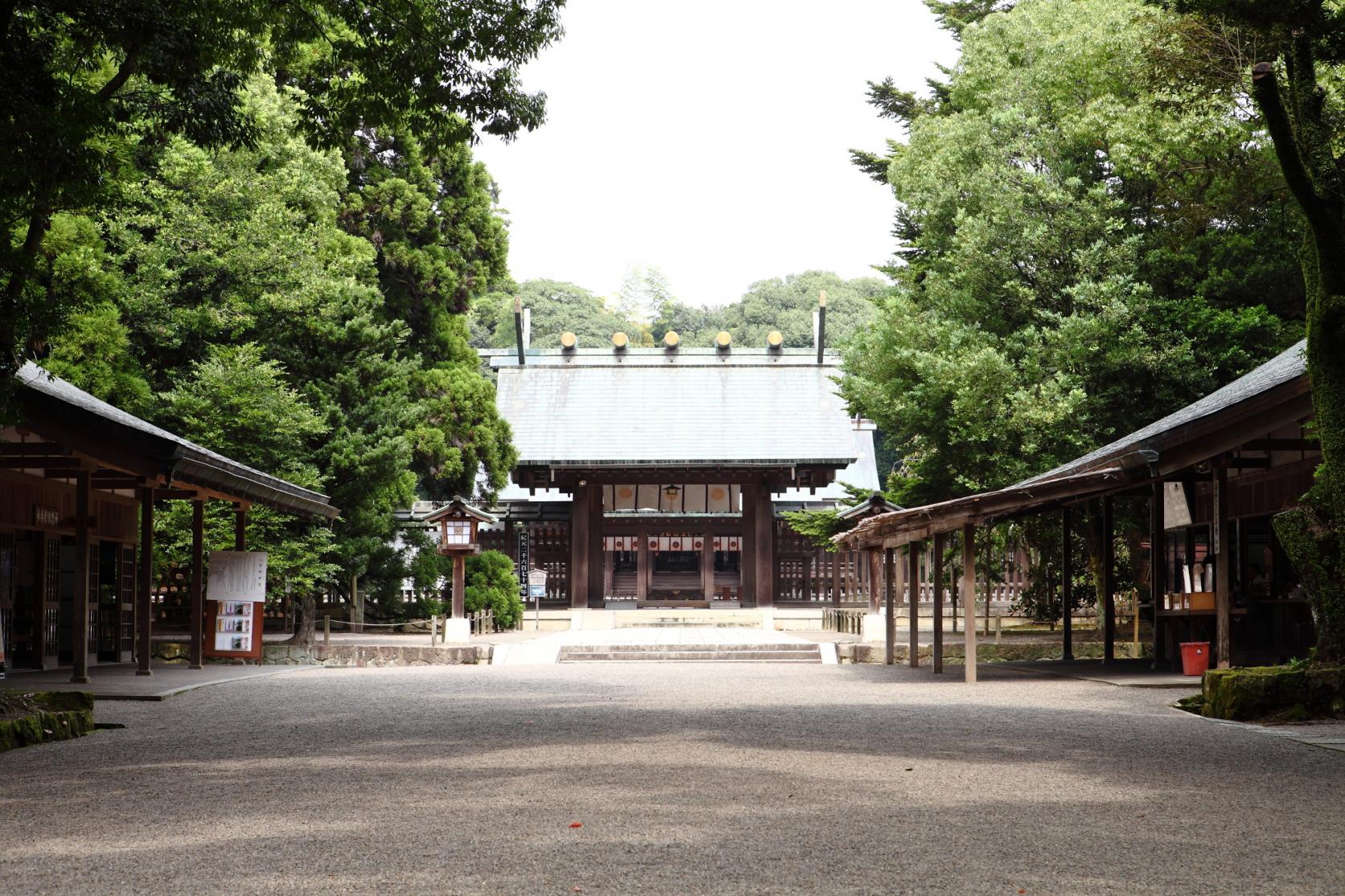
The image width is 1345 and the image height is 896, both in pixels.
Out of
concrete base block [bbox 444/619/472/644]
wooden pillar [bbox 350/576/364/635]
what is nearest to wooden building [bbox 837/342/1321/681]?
concrete base block [bbox 444/619/472/644]

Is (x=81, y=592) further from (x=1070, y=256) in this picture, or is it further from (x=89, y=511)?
(x=1070, y=256)

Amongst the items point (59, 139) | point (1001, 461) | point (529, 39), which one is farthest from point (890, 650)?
point (59, 139)

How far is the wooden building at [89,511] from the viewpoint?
40.7ft

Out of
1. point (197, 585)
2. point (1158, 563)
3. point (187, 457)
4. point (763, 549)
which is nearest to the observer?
point (187, 457)

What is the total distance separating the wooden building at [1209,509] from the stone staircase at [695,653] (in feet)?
7.33

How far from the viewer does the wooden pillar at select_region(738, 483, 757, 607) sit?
29734 mm

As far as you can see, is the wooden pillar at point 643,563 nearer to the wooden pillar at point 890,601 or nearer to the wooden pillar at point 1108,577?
the wooden pillar at point 890,601

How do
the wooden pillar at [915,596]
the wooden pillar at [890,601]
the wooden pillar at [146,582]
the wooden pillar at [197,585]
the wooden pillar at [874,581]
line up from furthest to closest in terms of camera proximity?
the wooden pillar at [874,581]
the wooden pillar at [890,601]
the wooden pillar at [915,596]
the wooden pillar at [197,585]
the wooden pillar at [146,582]

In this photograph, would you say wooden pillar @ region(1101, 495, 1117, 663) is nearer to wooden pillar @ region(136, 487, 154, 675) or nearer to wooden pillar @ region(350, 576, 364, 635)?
wooden pillar @ region(136, 487, 154, 675)

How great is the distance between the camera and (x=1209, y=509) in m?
16.9

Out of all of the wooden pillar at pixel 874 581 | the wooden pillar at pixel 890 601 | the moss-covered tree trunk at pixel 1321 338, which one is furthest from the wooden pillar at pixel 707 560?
the moss-covered tree trunk at pixel 1321 338

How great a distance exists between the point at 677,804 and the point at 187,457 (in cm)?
828

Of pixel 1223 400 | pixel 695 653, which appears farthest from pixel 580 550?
pixel 1223 400

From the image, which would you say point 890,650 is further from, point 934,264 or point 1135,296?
point 934,264
